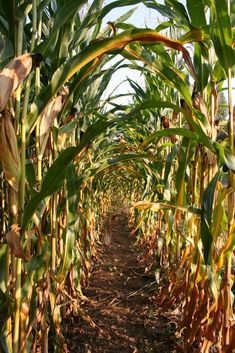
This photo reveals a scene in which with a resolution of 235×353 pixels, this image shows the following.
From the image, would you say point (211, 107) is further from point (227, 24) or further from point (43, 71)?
point (43, 71)

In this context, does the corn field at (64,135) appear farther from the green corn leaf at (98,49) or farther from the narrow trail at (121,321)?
the narrow trail at (121,321)

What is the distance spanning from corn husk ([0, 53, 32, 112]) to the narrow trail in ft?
3.35

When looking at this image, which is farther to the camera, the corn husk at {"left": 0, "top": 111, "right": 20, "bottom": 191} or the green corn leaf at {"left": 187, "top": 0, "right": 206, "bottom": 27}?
the green corn leaf at {"left": 187, "top": 0, "right": 206, "bottom": 27}

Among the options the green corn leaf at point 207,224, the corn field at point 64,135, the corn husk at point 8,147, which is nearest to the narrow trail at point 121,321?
the corn field at point 64,135

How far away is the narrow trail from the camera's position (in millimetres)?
1713

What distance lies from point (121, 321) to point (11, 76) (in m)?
1.61

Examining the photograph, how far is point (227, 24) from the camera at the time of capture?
101 centimetres

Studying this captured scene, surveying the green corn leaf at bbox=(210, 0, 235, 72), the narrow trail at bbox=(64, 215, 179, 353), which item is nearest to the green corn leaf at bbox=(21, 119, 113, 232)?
the green corn leaf at bbox=(210, 0, 235, 72)

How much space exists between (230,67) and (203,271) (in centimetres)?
67

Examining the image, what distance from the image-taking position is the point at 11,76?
0.77 metres

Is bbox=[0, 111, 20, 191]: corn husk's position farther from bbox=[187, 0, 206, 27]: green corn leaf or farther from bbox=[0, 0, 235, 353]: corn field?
bbox=[187, 0, 206, 27]: green corn leaf

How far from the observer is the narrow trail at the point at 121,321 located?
5.62 ft

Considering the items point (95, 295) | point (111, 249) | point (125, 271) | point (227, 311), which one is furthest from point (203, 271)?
point (111, 249)

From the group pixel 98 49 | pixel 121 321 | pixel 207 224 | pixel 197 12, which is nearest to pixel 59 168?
pixel 98 49
